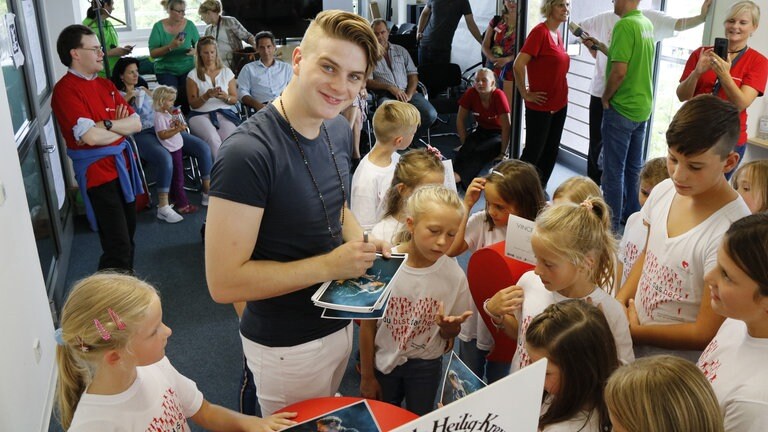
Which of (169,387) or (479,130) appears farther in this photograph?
(479,130)

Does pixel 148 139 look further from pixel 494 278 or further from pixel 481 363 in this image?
pixel 494 278

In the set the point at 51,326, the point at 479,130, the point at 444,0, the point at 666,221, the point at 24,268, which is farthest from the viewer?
the point at 444,0

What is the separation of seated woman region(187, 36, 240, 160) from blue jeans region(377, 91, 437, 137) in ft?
5.35

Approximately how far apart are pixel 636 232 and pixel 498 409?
1638 millimetres

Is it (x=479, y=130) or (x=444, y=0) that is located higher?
(x=444, y=0)

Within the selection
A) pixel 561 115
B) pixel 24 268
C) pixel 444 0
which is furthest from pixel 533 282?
pixel 444 0

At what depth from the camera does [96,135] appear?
3631mm

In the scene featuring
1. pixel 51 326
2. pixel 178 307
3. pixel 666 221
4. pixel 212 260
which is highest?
pixel 212 260

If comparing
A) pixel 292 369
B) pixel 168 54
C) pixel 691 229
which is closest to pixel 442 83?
pixel 168 54

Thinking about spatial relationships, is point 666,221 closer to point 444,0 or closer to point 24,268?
point 24,268

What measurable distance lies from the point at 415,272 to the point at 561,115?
11.7 feet

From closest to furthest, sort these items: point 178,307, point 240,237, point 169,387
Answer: point 240,237
point 169,387
point 178,307

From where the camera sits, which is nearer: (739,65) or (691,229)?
(691,229)

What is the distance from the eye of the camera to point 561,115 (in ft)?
17.4
